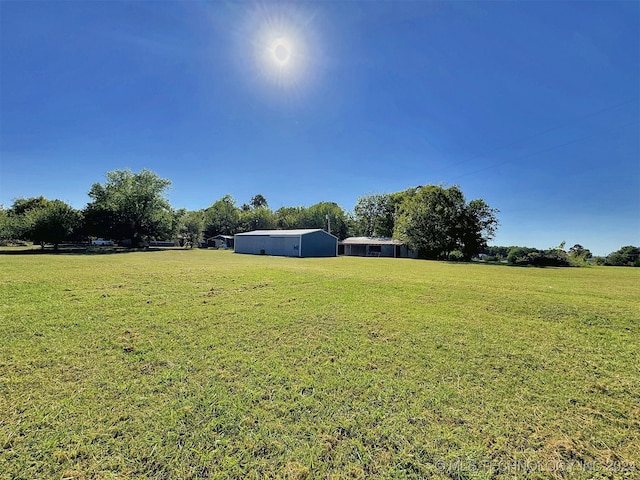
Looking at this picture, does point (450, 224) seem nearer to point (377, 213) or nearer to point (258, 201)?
point (377, 213)

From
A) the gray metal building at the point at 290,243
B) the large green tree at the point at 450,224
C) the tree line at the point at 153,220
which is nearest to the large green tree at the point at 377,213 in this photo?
the tree line at the point at 153,220

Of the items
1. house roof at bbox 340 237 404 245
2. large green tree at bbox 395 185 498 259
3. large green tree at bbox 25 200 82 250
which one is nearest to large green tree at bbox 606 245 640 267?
large green tree at bbox 395 185 498 259

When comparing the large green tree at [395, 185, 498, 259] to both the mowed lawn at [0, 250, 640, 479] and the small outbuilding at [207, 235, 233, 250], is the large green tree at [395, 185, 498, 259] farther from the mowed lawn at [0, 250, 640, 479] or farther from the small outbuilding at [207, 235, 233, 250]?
the small outbuilding at [207, 235, 233, 250]

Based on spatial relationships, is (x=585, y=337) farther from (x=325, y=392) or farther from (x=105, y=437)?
(x=105, y=437)

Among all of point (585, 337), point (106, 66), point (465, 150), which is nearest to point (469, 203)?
point (465, 150)

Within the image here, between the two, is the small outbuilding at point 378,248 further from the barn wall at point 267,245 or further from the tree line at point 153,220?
the barn wall at point 267,245

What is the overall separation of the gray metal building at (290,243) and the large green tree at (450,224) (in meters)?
10.3

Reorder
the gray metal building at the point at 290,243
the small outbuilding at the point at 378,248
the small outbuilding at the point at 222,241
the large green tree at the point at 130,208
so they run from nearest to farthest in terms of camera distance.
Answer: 1. the gray metal building at the point at 290,243
2. the large green tree at the point at 130,208
3. the small outbuilding at the point at 378,248
4. the small outbuilding at the point at 222,241

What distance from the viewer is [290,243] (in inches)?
1080

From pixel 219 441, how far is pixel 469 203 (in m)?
35.5

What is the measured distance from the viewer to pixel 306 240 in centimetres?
2720

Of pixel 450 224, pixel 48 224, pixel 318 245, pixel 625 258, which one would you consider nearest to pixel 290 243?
pixel 318 245

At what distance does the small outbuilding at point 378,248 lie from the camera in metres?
34.9

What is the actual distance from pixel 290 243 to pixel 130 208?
23035 mm
